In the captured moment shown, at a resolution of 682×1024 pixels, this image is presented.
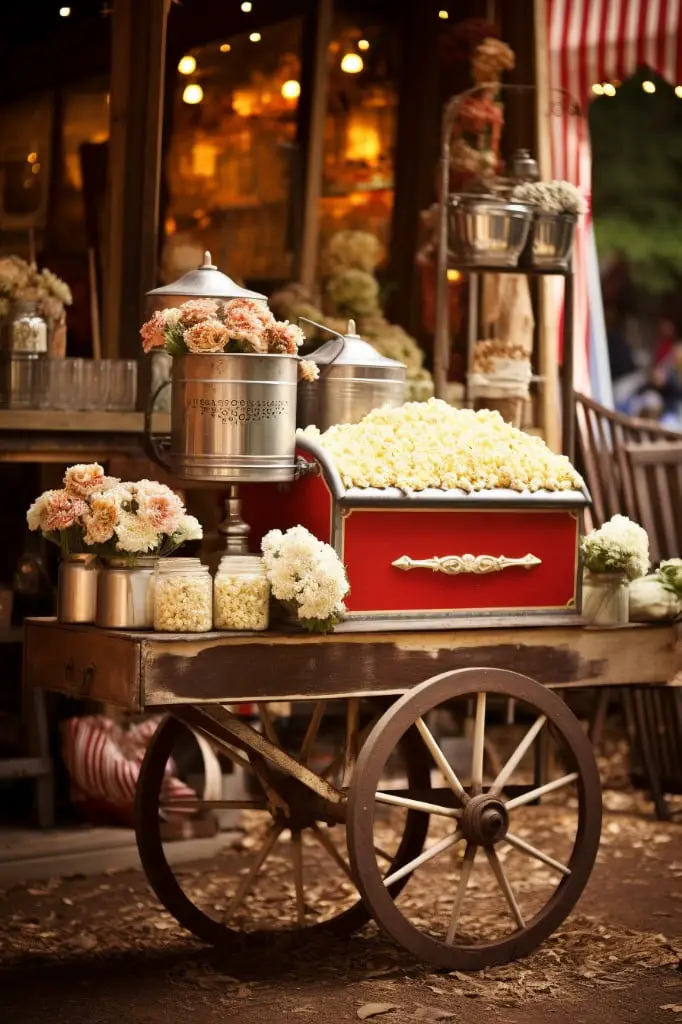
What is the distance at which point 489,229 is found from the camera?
6812 millimetres

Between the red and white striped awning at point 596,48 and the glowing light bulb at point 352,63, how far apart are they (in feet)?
3.27

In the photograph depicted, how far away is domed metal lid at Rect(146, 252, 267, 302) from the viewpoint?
5508 mm

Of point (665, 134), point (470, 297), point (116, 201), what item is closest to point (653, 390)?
point (665, 134)

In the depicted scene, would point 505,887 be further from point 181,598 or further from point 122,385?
point 122,385

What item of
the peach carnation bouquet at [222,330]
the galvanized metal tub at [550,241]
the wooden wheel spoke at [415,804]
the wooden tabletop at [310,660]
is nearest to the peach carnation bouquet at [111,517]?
the wooden tabletop at [310,660]

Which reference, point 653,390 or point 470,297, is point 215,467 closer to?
point 470,297

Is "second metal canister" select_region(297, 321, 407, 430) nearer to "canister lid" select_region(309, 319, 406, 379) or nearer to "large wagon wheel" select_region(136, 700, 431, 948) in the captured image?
"canister lid" select_region(309, 319, 406, 379)

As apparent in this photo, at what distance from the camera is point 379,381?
18.6 feet

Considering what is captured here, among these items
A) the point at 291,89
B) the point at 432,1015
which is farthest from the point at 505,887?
the point at 291,89

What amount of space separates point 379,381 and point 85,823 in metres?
2.27

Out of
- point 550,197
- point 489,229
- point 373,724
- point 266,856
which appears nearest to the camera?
point 373,724

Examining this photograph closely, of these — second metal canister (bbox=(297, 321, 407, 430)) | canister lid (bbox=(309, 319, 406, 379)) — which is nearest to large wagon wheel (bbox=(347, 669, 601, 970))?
second metal canister (bbox=(297, 321, 407, 430))

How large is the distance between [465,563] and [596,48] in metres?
4.32

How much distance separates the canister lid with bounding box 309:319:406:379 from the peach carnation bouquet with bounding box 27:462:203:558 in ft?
2.83
